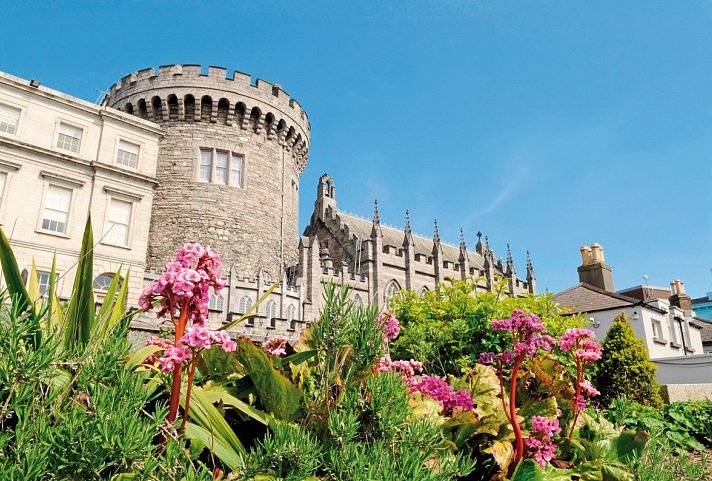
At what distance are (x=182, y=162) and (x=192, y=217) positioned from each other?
137 inches

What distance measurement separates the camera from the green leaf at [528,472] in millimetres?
3070

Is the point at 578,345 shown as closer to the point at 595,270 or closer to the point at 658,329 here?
the point at 658,329

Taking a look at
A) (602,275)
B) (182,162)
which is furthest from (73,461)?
(602,275)

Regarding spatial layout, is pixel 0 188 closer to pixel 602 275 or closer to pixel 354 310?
pixel 354 310

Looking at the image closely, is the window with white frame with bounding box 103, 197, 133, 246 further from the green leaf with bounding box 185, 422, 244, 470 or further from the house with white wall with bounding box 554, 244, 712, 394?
the green leaf with bounding box 185, 422, 244, 470

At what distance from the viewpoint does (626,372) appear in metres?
12.5

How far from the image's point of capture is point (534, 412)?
3.99m

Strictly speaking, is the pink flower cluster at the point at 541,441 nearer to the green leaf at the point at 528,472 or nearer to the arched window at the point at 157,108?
the green leaf at the point at 528,472

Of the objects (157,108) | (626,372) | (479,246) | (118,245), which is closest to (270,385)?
(626,372)

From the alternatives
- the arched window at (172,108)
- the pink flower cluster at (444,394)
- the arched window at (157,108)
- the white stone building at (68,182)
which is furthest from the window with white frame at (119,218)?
the pink flower cluster at (444,394)

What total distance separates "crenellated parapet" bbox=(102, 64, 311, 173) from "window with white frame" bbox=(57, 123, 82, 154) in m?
8.29

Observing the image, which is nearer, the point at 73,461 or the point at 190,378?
the point at 73,461

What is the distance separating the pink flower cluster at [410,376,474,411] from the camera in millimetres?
3600

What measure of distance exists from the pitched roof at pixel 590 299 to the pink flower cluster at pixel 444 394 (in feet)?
66.9
